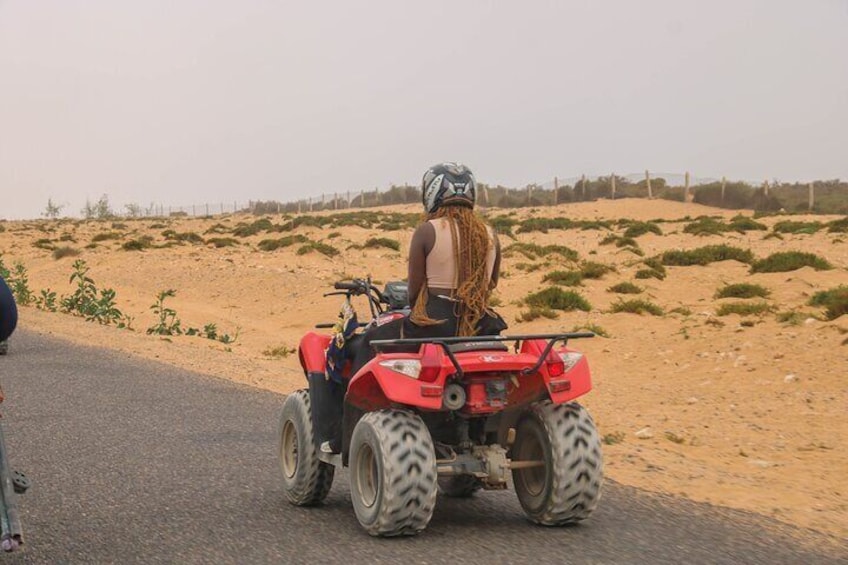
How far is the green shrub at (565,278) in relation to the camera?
26650 mm

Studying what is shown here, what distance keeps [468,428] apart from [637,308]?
1567 centimetres

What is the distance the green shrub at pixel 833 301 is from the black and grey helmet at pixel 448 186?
12.6 m

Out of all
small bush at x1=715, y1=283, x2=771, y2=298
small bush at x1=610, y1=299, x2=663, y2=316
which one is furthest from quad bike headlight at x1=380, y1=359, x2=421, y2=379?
small bush at x1=715, y1=283, x2=771, y2=298

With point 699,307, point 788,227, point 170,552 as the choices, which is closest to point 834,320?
point 699,307

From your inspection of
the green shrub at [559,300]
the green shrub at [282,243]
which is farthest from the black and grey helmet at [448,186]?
the green shrub at [282,243]

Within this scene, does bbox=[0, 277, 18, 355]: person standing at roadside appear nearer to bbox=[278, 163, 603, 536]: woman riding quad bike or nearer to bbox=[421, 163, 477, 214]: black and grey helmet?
bbox=[278, 163, 603, 536]: woman riding quad bike

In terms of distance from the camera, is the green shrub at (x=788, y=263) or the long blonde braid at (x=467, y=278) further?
the green shrub at (x=788, y=263)

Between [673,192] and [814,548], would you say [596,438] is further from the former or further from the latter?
[673,192]

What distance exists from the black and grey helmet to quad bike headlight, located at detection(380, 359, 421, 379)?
39.6 inches

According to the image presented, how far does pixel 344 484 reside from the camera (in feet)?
25.7

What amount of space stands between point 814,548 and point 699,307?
16082 mm

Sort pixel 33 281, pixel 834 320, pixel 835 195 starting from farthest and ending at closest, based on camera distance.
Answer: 1. pixel 835 195
2. pixel 33 281
3. pixel 834 320

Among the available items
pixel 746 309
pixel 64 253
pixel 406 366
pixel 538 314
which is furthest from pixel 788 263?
pixel 64 253

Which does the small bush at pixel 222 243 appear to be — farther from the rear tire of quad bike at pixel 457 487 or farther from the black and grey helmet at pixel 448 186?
the black and grey helmet at pixel 448 186
